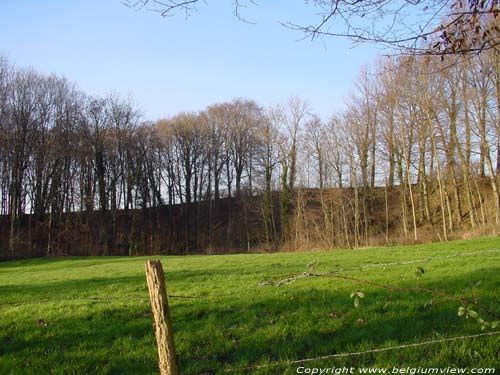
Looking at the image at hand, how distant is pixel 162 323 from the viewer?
2871mm

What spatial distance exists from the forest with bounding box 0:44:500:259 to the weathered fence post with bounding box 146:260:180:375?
79.3ft

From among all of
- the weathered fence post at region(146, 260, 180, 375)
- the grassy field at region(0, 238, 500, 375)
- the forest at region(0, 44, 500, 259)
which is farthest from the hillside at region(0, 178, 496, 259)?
the weathered fence post at region(146, 260, 180, 375)

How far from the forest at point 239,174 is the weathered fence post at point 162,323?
2416cm

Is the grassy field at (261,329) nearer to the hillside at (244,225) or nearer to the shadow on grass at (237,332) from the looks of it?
the shadow on grass at (237,332)

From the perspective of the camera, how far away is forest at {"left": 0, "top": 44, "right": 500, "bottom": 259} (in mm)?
28906

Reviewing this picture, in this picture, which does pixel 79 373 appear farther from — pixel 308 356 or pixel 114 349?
pixel 308 356

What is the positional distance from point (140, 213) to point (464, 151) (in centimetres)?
3564

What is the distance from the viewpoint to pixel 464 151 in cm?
2788

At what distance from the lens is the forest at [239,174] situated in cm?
2891

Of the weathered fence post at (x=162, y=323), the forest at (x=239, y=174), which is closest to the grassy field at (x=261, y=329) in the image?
the weathered fence post at (x=162, y=323)

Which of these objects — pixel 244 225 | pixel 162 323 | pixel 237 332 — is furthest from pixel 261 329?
pixel 244 225

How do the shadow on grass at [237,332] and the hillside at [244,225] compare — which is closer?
the shadow on grass at [237,332]

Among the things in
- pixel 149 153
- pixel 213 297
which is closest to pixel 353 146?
pixel 149 153

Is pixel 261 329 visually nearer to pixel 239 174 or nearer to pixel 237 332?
pixel 237 332
